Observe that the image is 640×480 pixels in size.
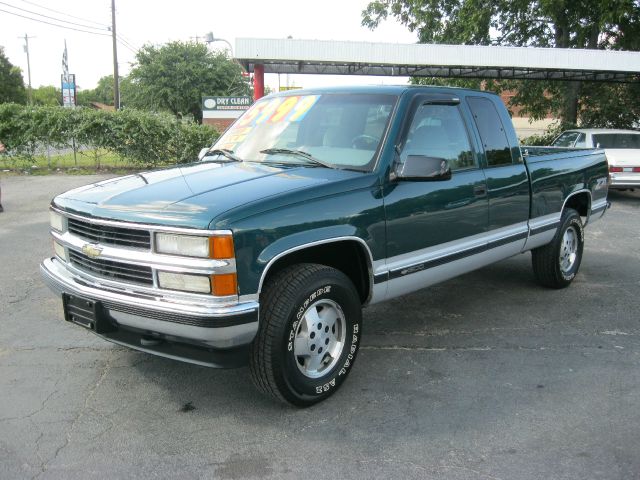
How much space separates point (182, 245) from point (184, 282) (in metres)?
0.20

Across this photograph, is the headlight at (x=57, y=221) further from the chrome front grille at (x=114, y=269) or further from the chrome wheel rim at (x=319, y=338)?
the chrome wheel rim at (x=319, y=338)

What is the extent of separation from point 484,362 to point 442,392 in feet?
2.14

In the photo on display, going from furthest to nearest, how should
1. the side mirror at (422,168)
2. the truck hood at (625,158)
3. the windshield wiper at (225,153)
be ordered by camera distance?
1. the truck hood at (625,158)
2. the windshield wiper at (225,153)
3. the side mirror at (422,168)

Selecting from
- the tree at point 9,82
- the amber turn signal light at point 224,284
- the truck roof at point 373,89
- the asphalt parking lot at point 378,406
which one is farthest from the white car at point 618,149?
the tree at point 9,82

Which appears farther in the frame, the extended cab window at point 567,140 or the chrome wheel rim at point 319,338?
the extended cab window at point 567,140

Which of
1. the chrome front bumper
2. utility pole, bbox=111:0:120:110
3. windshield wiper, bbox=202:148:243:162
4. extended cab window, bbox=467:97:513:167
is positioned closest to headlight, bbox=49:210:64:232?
the chrome front bumper

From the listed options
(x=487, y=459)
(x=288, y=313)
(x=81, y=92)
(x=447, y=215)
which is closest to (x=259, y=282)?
(x=288, y=313)

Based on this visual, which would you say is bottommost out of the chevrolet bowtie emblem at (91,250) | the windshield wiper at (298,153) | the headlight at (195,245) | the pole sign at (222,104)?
the chevrolet bowtie emblem at (91,250)

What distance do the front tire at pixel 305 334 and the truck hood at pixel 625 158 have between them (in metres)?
10.5

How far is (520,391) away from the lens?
12.8 ft

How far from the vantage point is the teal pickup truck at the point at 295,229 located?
10.3ft

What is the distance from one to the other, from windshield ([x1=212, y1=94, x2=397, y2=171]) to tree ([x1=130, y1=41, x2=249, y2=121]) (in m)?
33.2

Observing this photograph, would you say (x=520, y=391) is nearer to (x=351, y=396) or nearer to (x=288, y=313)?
(x=351, y=396)

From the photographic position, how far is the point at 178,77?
3684cm
